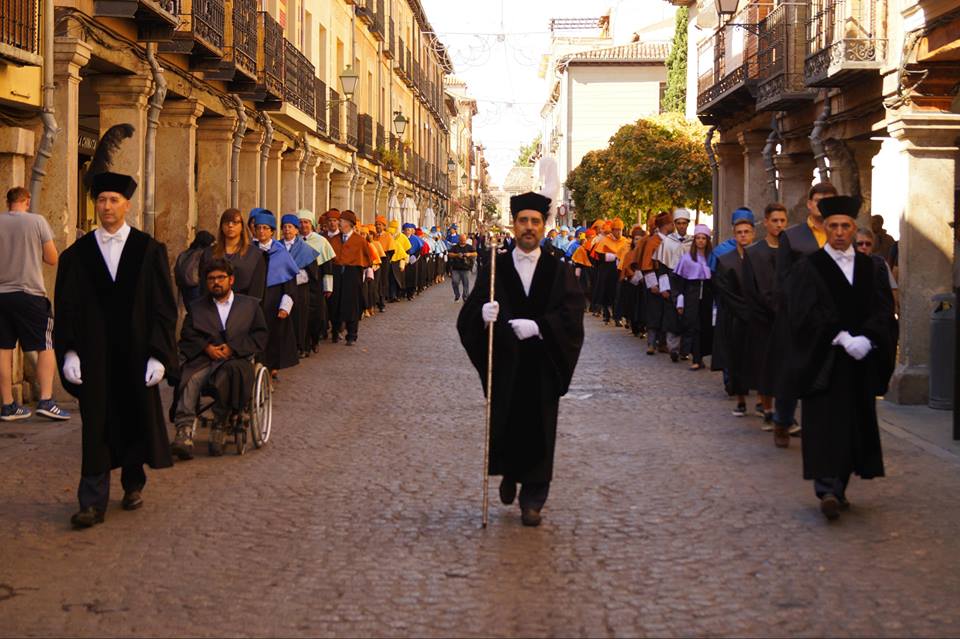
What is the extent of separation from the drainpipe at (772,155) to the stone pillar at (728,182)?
458 cm

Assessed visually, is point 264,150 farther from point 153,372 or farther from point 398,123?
point 153,372

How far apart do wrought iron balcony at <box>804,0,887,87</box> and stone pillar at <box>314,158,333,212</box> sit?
55.9ft

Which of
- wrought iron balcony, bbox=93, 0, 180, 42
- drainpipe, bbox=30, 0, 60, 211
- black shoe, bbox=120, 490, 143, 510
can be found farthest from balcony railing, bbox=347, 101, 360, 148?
black shoe, bbox=120, 490, 143, 510

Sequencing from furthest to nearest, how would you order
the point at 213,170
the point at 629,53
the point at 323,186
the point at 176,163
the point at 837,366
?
1. the point at 629,53
2. the point at 323,186
3. the point at 213,170
4. the point at 176,163
5. the point at 837,366

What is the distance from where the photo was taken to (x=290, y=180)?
97.9ft

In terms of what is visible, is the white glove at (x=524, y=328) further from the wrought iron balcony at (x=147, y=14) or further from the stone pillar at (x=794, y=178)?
the stone pillar at (x=794, y=178)

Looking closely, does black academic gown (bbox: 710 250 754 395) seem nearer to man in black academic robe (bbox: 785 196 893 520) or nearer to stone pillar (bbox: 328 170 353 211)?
man in black academic robe (bbox: 785 196 893 520)

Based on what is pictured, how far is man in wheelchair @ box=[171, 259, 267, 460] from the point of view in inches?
372

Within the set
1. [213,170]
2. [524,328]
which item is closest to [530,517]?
[524,328]

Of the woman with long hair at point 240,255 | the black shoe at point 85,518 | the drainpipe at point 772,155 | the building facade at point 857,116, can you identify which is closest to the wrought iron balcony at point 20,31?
the woman with long hair at point 240,255

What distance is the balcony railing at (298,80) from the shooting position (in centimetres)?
2491

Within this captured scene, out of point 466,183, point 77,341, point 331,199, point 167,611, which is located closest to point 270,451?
point 77,341

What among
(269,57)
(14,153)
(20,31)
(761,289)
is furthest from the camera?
(269,57)

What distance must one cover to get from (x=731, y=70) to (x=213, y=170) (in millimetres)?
9401
